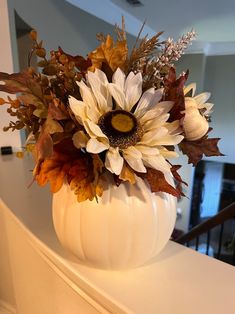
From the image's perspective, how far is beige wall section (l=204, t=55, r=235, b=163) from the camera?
4840 millimetres

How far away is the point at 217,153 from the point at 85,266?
1.12 ft

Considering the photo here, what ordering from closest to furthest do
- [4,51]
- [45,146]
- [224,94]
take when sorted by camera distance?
[45,146] → [4,51] → [224,94]

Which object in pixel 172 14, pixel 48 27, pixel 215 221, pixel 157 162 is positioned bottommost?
pixel 215 221

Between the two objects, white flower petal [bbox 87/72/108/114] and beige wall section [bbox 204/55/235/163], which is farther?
beige wall section [bbox 204/55/235/163]

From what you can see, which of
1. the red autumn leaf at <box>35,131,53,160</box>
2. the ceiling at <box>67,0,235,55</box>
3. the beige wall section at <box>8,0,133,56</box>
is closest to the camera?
the red autumn leaf at <box>35,131,53,160</box>

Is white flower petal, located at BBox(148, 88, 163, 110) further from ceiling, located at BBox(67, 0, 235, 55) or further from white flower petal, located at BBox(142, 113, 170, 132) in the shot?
ceiling, located at BBox(67, 0, 235, 55)

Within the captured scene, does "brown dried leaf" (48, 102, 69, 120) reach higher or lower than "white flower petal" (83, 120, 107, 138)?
higher

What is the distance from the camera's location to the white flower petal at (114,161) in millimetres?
403

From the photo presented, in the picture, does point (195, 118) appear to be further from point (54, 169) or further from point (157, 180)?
point (54, 169)

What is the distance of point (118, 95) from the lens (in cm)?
42

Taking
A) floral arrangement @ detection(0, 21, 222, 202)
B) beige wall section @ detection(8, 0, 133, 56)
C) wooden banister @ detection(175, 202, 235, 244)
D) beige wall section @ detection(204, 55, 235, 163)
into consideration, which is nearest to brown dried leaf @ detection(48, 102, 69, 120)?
floral arrangement @ detection(0, 21, 222, 202)

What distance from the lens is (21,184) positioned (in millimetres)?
1083

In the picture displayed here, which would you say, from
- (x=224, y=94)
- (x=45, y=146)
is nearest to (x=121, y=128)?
(x=45, y=146)

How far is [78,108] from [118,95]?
68 millimetres
